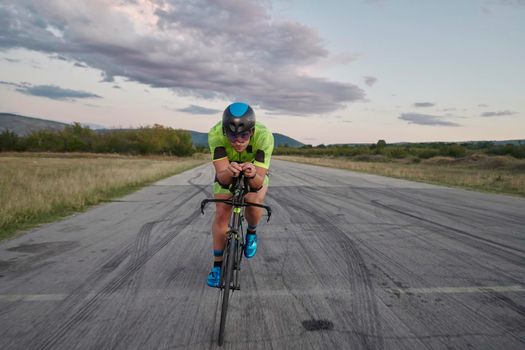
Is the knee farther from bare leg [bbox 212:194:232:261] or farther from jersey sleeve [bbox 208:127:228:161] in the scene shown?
jersey sleeve [bbox 208:127:228:161]

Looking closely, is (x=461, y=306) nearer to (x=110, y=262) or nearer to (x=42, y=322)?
(x=42, y=322)

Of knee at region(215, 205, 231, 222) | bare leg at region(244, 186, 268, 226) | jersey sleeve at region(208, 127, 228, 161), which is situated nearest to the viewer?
jersey sleeve at region(208, 127, 228, 161)

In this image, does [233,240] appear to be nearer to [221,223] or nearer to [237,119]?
[221,223]

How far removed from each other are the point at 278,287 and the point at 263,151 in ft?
5.06

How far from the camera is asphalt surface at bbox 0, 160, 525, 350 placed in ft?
9.07

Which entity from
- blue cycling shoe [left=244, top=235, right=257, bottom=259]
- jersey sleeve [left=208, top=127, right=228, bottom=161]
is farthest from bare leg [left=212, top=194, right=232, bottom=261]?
jersey sleeve [left=208, top=127, right=228, bottom=161]

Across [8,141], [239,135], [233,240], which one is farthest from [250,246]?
[8,141]

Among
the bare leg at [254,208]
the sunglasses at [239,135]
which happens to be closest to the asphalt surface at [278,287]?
the bare leg at [254,208]

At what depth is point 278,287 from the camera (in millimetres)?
3820

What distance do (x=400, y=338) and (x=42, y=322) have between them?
3.01 meters

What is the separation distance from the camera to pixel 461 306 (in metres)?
3.37

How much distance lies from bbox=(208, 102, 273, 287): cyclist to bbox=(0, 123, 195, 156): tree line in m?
79.7

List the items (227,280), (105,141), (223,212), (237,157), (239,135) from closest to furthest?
1. (227,280)
2. (239,135)
3. (223,212)
4. (237,157)
5. (105,141)

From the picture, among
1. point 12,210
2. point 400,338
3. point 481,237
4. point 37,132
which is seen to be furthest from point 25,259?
point 37,132
